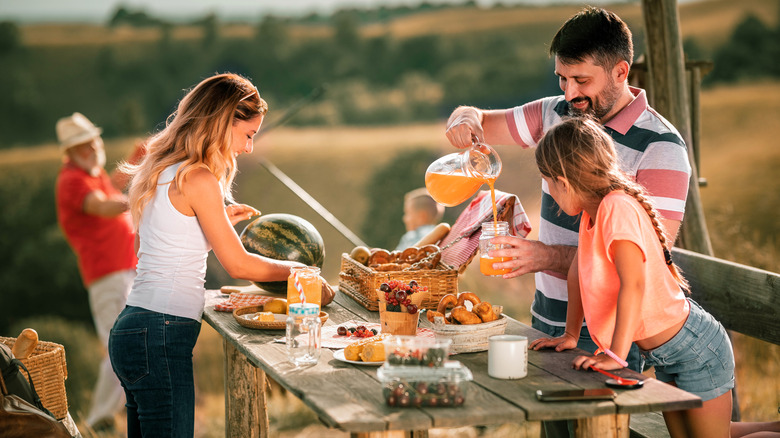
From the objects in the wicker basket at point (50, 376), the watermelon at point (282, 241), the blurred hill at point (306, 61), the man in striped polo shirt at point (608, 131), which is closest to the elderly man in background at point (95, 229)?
the wicker basket at point (50, 376)

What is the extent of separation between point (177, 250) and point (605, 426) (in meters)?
1.47

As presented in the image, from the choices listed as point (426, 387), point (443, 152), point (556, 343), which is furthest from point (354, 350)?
point (443, 152)

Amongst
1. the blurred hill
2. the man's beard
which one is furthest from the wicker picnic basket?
the blurred hill

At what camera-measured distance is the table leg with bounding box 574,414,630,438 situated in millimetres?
2029

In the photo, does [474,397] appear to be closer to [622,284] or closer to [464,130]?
[622,284]

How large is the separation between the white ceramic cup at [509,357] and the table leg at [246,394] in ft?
4.50

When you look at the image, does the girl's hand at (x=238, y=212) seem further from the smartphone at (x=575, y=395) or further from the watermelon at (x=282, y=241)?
the smartphone at (x=575, y=395)

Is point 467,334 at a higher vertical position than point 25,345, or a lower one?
higher

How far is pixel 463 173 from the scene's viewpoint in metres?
3.03

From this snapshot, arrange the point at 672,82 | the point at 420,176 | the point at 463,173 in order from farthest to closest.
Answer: the point at 420,176 < the point at 672,82 < the point at 463,173

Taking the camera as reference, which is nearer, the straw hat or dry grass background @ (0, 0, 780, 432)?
the straw hat

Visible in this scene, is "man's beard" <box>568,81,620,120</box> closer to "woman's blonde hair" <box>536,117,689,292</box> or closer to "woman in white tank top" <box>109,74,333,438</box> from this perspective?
"woman's blonde hair" <box>536,117,689,292</box>

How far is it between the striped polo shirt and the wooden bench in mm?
497

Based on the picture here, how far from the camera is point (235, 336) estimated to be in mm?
2717
